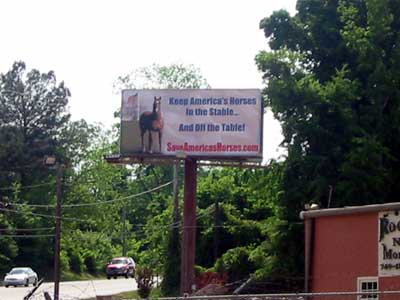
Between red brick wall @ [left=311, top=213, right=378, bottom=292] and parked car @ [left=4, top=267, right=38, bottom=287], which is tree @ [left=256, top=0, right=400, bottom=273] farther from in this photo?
parked car @ [left=4, top=267, right=38, bottom=287]

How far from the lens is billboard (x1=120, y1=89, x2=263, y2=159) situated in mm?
46469

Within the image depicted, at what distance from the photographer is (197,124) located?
46.8 metres

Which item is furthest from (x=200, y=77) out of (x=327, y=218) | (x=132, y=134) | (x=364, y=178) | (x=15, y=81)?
(x=327, y=218)

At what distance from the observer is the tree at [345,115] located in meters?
40.7

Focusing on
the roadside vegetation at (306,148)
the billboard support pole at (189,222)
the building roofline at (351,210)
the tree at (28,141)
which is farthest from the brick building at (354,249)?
the tree at (28,141)

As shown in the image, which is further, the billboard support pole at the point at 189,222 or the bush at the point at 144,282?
the bush at the point at 144,282

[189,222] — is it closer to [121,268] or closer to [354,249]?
[354,249]

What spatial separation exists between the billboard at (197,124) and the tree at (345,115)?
2678 millimetres

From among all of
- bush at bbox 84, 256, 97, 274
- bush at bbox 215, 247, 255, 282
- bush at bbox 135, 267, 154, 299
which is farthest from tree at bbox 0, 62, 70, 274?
bush at bbox 215, 247, 255, 282

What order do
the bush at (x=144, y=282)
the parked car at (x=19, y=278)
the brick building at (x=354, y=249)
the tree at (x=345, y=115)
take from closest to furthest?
the brick building at (x=354, y=249) < the tree at (x=345, y=115) < the bush at (x=144, y=282) < the parked car at (x=19, y=278)

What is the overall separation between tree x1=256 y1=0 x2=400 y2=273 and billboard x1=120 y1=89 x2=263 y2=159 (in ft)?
8.79

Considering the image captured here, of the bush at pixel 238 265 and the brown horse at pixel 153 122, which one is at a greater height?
the brown horse at pixel 153 122

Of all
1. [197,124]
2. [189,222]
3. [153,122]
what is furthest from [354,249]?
[153,122]

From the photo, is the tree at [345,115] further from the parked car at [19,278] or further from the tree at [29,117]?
the tree at [29,117]
